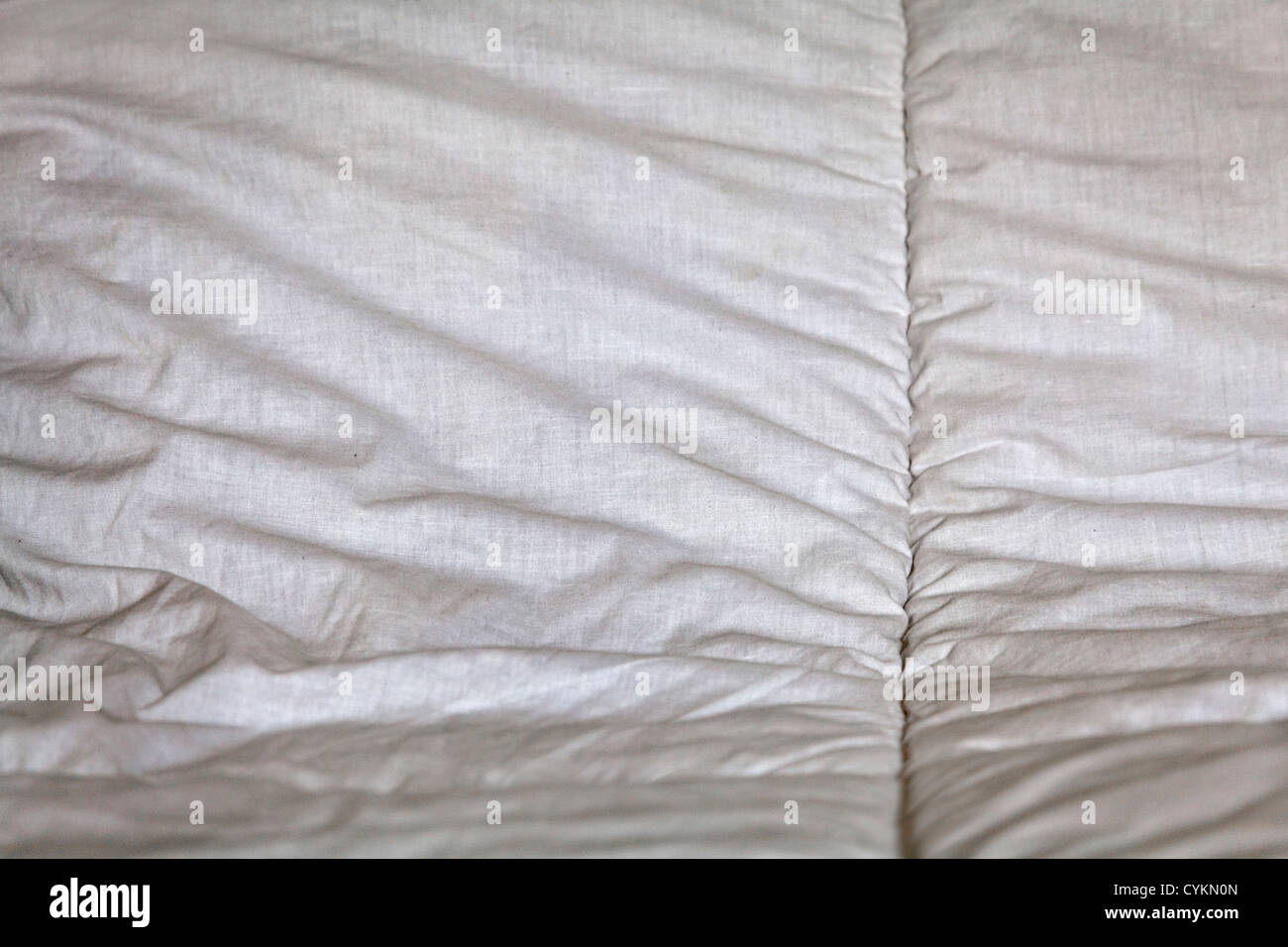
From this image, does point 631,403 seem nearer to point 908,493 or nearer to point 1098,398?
point 908,493

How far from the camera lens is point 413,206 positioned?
3.91 feet

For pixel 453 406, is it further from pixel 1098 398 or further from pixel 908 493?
pixel 1098 398

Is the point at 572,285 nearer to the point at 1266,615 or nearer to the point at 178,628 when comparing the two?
the point at 178,628

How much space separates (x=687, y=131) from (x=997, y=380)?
42cm

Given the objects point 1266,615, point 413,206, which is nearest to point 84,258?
point 413,206

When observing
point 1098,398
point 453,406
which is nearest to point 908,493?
point 1098,398

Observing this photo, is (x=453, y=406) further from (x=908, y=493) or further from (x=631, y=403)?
(x=908, y=493)

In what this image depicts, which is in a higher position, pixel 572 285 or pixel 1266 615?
pixel 572 285

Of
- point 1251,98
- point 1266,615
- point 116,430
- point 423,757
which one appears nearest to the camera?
point 423,757

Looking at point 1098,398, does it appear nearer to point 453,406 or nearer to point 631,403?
point 631,403

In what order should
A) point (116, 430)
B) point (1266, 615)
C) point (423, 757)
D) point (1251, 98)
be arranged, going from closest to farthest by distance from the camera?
point (423, 757) → point (1266, 615) → point (116, 430) → point (1251, 98)

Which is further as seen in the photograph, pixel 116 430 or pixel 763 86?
pixel 763 86

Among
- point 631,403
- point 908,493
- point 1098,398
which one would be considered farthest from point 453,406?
point 1098,398

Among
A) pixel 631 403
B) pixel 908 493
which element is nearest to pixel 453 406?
pixel 631 403
